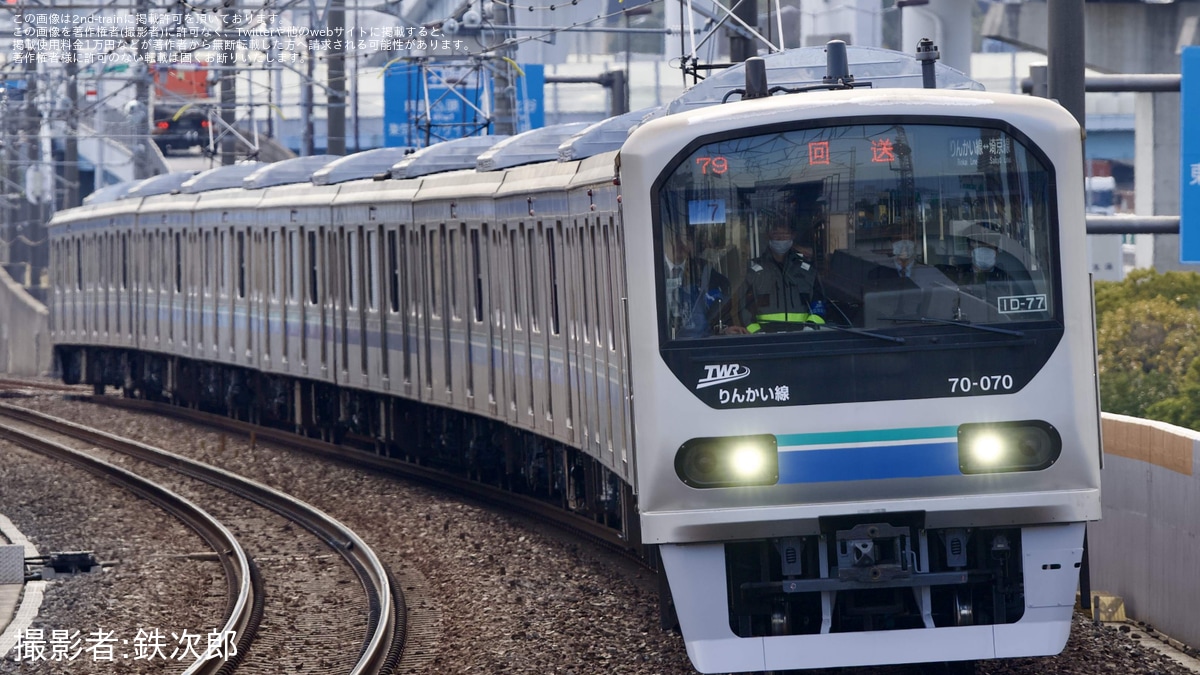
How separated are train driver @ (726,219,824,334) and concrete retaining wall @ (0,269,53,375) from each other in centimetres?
3149

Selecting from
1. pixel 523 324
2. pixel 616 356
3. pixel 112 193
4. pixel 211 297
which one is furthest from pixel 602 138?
pixel 112 193

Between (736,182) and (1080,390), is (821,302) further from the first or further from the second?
(1080,390)

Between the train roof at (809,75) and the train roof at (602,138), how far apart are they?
143 cm

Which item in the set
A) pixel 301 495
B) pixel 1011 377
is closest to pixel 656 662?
pixel 1011 377

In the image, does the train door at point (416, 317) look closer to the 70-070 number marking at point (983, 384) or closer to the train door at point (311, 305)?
the train door at point (311, 305)

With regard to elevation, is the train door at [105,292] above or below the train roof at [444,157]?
below

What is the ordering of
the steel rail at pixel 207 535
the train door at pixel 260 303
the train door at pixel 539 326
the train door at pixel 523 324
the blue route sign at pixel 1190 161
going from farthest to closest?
the train door at pixel 260 303 < the blue route sign at pixel 1190 161 < the train door at pixel 523 324 < the train door at pixel 539 326 < the steel rail at pixel 207 535

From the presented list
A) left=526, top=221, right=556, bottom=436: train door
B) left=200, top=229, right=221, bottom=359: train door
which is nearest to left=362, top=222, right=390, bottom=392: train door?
left=526, top=221, right=556, bottom=436: train door

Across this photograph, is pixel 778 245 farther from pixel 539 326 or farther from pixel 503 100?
pixel 503 100

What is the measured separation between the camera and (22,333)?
39344 mm

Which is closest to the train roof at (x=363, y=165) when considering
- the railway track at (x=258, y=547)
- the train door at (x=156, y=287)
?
the railway track at (x=258, y=547)

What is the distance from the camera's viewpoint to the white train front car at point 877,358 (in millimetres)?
7543

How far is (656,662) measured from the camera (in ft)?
29.3

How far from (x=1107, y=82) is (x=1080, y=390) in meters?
5.62
